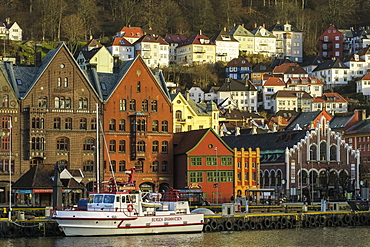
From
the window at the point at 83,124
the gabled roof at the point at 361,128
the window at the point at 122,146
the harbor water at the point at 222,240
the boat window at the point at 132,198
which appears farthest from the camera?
the gabled roof at the point at 361,128

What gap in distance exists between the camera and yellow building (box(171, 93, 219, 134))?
13712 cm

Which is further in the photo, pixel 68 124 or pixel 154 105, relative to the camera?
pixel 154 105

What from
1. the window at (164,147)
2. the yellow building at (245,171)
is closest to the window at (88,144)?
the window at (164,147)

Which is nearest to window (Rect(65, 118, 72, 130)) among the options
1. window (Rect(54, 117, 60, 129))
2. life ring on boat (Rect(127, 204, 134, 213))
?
window (Rect(54, 117, 60, 129))

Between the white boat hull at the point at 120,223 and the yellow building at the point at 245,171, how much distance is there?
117 feet

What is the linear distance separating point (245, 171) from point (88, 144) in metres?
23.5

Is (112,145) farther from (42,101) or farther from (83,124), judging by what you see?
(42,101)

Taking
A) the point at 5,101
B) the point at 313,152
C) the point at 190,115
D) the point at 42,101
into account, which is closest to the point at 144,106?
the point at 42,101

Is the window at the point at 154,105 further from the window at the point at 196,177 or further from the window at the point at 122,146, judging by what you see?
the window at the point at 196,177

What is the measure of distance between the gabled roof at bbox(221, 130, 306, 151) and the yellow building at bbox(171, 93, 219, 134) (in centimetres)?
527

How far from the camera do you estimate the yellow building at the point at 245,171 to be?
122 meters

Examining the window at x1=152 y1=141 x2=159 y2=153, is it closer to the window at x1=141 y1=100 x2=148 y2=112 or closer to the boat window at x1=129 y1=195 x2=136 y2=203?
the window at x1=141 y1=100 x2=148 y2=112

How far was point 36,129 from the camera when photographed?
108 meters

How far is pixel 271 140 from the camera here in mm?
137625
